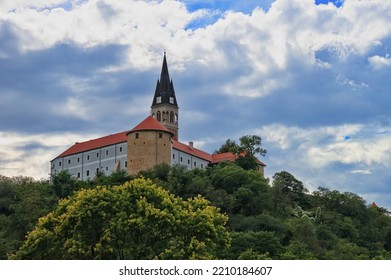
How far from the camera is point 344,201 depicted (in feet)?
261

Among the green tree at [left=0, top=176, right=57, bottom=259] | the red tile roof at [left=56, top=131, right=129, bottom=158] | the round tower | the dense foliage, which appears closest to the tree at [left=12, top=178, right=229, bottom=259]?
the dense foliage

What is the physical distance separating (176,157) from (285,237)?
2254cm

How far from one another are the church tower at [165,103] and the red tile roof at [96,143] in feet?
54.9

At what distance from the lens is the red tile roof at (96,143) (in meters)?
76.9

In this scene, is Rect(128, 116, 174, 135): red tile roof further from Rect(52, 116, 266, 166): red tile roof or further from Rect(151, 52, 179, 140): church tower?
Rect(151, 52, 179, 140): church tower

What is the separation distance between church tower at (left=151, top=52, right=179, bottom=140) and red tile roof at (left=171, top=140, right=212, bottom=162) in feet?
46.3

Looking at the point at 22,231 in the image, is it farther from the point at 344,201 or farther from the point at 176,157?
the point at 344,201

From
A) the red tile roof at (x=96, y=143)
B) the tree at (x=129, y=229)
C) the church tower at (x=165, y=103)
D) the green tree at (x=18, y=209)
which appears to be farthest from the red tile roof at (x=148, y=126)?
the tree at (x=129, y=229)

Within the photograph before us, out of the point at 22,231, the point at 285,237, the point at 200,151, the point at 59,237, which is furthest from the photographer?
the point at 200,151

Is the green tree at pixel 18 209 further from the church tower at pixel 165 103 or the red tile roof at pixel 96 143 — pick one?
the church tower at pixel 165 103

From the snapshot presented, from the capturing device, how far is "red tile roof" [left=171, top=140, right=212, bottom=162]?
77.9m

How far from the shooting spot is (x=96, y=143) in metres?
80.2
